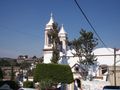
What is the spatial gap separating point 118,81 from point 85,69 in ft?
23.9

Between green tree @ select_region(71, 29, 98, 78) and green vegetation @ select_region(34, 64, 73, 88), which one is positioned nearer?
green vegetation @ select_region(34, 64, 73, 88)

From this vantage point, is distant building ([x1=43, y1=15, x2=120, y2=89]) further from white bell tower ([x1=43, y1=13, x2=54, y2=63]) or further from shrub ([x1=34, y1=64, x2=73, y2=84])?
shrub ([x1=34, y1=64, x2=73, y2=84])

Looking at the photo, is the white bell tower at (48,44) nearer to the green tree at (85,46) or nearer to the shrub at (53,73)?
the green tree at (85,46)

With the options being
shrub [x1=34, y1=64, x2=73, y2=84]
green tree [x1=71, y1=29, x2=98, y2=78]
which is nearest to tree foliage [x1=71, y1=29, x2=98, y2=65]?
green tree [x1=71, y1=29, x2=98, y2=78]

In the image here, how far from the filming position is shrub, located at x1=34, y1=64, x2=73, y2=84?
35.2 meters

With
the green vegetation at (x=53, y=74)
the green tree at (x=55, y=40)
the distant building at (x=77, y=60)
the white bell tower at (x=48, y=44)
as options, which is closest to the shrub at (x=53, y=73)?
the green vegetation at (x=53, y=74)

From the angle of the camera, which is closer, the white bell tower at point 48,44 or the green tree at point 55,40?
the green tree at point 55,40

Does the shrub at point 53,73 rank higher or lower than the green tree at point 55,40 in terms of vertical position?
lower

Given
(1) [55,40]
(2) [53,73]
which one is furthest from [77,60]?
(2) [53,73]

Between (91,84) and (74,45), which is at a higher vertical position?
(74,45)

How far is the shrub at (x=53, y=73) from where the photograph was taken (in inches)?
1385

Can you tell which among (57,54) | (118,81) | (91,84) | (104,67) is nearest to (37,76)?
(91,84)

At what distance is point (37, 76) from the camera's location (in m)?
35.2

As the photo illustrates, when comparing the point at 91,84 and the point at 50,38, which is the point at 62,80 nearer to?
the point at 91,84
